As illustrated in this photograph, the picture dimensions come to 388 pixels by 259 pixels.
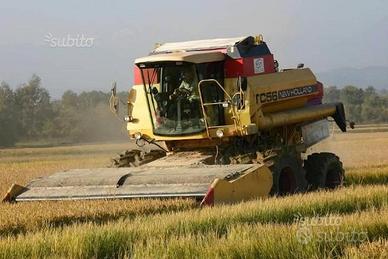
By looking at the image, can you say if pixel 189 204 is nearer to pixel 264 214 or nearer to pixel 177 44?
pixel 264 214

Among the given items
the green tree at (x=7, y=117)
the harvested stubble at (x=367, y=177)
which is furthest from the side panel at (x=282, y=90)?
the green tree at (x=7, y=117)

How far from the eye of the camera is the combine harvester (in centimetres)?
1009

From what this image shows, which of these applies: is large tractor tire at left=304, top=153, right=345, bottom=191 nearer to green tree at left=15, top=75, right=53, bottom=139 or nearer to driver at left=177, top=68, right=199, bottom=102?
driver at left=177, top=68, right=199, bottom=102

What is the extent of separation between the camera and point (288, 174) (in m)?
11.3

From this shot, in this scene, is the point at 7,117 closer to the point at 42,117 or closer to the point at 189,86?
the point at 42,117

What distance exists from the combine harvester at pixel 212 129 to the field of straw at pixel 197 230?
3.16 feet

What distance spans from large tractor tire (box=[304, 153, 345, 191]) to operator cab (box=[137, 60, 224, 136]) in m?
1.94

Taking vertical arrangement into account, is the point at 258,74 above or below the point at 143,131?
above

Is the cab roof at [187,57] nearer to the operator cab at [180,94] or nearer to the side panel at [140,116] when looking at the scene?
the operator cab at [180,94]

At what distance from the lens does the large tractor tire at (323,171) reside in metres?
12.1

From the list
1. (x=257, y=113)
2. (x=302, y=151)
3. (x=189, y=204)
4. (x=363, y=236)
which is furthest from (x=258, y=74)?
(x=363, y=236)

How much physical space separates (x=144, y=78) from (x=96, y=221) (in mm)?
4312

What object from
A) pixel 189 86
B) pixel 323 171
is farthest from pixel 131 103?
pixel 323 171

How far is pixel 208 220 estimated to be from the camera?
710 cm
